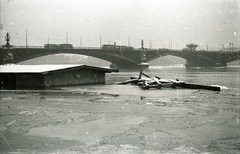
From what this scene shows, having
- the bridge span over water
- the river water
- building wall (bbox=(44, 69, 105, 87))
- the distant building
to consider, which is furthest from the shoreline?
the bridge span over water

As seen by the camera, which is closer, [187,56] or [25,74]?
[25,74]

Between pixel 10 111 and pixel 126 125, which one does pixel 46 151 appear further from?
pixel 10 111

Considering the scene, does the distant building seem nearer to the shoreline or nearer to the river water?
the river water

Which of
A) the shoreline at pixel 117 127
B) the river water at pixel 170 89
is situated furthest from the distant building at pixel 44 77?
the shoreline at pixel 117 127

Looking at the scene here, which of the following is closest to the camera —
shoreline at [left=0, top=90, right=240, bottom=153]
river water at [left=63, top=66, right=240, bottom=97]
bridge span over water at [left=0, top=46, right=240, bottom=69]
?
shoreline at [left=0, top=90, right=240, bottom=153]

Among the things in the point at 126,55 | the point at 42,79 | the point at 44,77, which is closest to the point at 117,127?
the point at 44,77

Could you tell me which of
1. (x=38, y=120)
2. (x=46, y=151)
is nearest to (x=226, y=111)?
(x=38, y=120)
